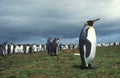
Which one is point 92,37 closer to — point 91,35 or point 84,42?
point 91,35

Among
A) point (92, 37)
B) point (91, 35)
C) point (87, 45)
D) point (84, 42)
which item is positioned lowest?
point (87, 45)

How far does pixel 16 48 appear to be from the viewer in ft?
251

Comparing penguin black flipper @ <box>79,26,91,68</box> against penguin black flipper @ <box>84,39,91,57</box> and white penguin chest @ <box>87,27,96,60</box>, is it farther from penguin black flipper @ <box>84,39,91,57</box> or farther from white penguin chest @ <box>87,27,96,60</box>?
white penguin chest @ <box>87,27,96,60</box>

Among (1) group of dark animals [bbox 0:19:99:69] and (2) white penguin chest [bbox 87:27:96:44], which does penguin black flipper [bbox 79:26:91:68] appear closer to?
(1) group of dark animals [bbox 0:19:99:69]

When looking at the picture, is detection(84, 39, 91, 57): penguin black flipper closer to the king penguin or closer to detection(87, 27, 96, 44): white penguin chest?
the king penguin

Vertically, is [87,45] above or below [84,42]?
below

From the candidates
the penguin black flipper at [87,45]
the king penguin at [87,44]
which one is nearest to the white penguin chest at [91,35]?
the king penguin at [87,44]

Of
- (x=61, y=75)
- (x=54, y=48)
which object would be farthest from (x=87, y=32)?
(x=54, y=48)

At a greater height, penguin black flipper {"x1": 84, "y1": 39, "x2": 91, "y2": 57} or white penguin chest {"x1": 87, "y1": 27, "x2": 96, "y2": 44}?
white penguin chest {"x1": 87, "y1": 27, "x2": 96, "y2": 44}

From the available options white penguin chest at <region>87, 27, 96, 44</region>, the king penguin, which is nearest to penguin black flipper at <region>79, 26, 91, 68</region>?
the king penguin

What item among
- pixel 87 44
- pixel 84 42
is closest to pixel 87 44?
pixel 87 44

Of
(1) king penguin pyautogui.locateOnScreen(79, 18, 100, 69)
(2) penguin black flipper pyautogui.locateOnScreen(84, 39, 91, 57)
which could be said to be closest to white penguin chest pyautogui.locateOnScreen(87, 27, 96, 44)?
(1) king penguin pyautogui.locateOnScreen(79, 18, 100, 69)

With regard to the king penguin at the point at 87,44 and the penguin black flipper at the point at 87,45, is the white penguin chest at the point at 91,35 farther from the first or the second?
the penguin black flipper at the point at 87,45

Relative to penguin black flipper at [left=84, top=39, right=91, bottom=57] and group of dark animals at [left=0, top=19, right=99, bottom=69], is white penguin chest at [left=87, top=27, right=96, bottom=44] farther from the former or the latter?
penguin black flipper at [left=84, top=39, right=91, bottom=57]
